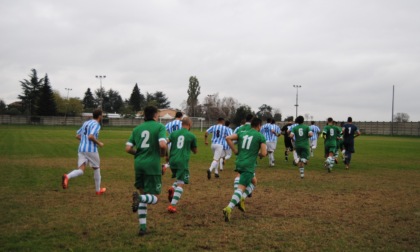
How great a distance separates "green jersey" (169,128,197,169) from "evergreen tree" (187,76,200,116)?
105084mm

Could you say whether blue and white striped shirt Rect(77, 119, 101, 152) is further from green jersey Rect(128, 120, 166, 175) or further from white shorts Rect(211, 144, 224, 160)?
white shorts Rect(211, 144, 224, 160)

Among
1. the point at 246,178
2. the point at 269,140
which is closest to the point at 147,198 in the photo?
the point at 246,178

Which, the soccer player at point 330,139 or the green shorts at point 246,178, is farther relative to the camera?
the soccer player at point 330,139

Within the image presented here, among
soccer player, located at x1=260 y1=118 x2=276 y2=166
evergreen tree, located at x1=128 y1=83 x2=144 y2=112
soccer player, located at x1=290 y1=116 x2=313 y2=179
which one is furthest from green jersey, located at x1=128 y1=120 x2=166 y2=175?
evergreen tree, located at x1=128 y1=83 x2=144 y2=112

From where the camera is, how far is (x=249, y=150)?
7.69 m

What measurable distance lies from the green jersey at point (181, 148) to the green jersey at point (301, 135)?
6.34 m

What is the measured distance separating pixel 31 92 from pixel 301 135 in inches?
3977

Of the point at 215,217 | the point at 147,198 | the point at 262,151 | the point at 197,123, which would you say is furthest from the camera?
the point at 197,123

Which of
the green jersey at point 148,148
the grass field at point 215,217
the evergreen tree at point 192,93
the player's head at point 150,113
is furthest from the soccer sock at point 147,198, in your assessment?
the evergreen tree at point 192,93

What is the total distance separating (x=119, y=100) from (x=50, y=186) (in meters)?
132

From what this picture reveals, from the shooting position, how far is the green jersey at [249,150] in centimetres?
764

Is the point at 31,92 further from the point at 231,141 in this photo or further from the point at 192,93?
the point at 231,141

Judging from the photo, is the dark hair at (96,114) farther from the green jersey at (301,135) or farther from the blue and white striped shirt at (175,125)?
the green jersey at (301,135)

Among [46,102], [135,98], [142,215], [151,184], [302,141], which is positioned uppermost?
[135,98]
